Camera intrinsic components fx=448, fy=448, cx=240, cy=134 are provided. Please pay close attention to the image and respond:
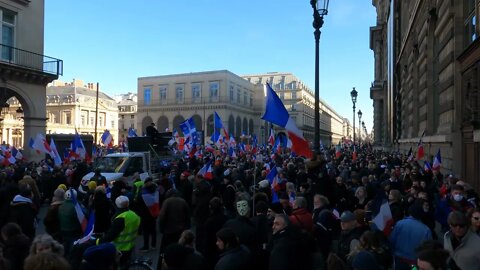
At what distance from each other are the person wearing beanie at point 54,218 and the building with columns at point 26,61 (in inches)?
673

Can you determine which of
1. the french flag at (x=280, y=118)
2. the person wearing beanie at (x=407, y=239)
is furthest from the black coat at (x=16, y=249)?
the french flag at (x=280, y=118)

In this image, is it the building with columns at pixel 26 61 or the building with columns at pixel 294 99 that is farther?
the building with columns at pixel 294 99

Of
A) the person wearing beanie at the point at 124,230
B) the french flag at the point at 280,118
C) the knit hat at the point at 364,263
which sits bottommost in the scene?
the person wearing beanie at the point at 124,230

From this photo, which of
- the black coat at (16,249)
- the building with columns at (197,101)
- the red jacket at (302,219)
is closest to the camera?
the black coat at (16,249)

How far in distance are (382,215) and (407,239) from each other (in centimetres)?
84

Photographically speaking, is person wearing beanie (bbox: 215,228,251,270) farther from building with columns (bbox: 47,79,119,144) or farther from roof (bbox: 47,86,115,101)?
roof (bbox: 47,86,115,101)

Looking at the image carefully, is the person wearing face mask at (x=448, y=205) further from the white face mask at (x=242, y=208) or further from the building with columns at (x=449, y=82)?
the white face mask at (x=242, y=208)

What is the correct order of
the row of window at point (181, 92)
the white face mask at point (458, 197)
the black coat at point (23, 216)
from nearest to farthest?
the black coat at point (23, 216), the white face mask at point (458, 197), the row of window at point (181, 92)

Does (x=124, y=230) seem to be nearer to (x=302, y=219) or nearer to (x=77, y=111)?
(x=302, y=219)

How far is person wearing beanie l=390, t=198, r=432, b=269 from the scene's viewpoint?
5.79 metres

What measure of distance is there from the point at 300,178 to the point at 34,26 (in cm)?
1886

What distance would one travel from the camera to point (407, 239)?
588cm

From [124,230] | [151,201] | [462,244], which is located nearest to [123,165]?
[151,201]

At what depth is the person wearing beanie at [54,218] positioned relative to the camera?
779cm
